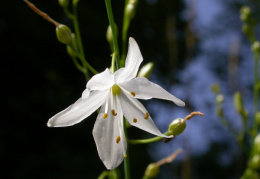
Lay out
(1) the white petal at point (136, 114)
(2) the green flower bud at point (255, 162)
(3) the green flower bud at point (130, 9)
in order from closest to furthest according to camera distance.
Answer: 1. (1) the white petal at point (136, 114)
2. (3) the green flower bud at point (130, 9)
3. (2) the green flower bud at point (255, 162)

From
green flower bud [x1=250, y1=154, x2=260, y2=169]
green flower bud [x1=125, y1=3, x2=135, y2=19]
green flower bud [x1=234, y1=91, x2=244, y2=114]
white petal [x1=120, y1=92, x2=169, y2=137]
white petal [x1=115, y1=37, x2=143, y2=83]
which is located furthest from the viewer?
green flower bud [x1=234, y1=91, x2=244, y2=114]

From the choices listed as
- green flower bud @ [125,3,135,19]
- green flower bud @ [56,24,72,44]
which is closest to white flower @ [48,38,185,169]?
green flower bud @ [56,24,72,44]

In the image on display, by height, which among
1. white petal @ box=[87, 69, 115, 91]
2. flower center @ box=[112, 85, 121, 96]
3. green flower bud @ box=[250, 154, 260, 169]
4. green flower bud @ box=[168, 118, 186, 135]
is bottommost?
green flower bud @ box=[250, 154, 260, 169]

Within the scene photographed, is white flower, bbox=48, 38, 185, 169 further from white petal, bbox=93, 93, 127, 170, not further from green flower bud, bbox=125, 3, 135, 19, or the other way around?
green flower bud, bbox=125, 3, 135, 19

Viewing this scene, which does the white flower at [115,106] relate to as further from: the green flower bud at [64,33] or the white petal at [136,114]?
the green flower bud at [64,33]

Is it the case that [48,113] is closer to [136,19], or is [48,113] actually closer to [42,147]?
[42,147]

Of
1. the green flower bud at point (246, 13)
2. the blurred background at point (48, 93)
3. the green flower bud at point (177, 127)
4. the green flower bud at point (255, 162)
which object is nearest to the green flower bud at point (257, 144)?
the green flower bud at point (255, 162)
